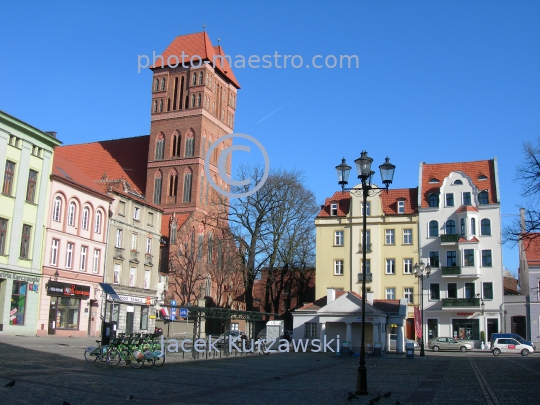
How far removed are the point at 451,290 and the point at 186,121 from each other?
39.4m

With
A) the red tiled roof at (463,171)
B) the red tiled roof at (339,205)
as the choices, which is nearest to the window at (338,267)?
the red tiled roof at (339,205)

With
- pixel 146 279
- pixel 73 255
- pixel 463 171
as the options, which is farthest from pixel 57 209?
pixel 463 171

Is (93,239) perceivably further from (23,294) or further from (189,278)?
(189,278)

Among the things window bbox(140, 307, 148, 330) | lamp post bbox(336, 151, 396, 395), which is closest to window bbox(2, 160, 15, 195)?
window bbox(140, 307, 148, 330)

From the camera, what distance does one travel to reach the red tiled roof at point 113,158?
267 feet

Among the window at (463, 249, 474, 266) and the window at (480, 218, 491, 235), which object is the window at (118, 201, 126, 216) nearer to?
the window at (463, 249, 474, 266)

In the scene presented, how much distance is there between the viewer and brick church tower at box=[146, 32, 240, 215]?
249ft

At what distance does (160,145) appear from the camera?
79.7 m

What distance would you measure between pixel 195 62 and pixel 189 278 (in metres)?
30.0

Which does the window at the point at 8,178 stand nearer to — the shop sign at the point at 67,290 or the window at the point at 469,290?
the shop sign at the point at 67,290

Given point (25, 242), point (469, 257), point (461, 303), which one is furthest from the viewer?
point (469, 257)

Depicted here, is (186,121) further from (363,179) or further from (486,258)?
(363,179)

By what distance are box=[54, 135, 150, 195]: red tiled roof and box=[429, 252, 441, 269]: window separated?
3860 cm

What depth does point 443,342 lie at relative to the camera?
49.7m
